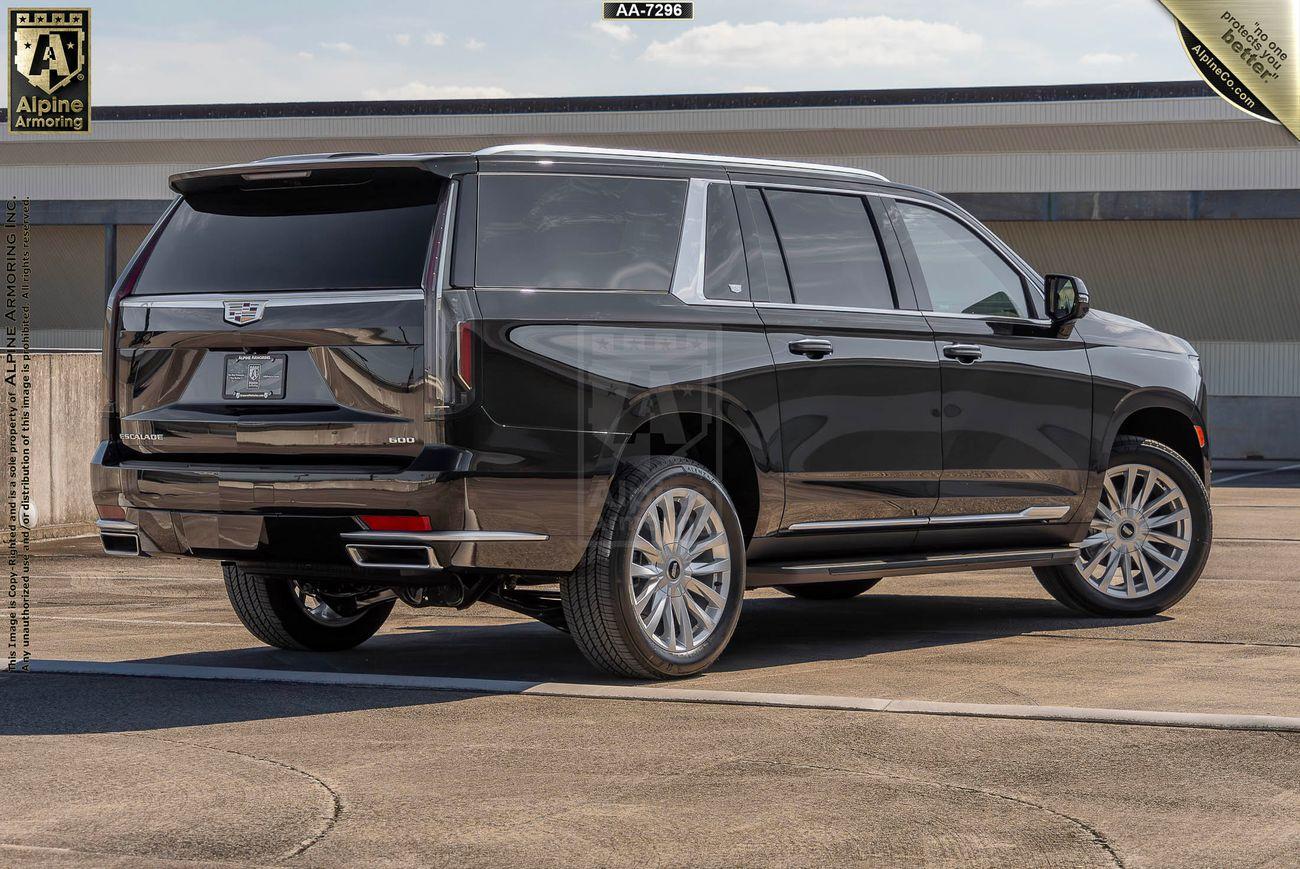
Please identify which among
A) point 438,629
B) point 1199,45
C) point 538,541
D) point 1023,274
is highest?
point 1199,45

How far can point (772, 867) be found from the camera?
4.67 meters

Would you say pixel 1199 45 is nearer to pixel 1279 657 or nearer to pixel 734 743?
pixel 1279 657

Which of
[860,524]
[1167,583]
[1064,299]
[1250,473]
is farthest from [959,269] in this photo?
[1250,473]

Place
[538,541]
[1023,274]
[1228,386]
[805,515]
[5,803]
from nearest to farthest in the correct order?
1. [5,803]
2. [538,541]
3. [805,515]
4. [1023,274]
5. [1228,386]

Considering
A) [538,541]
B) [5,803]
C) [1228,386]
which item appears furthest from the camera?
[1228,386]

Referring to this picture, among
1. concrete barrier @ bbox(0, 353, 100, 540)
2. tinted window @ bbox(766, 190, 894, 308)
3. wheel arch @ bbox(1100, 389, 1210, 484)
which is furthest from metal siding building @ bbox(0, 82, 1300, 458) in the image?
tinted window @ bbox(766, 190, 894, 308)

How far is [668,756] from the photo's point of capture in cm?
600

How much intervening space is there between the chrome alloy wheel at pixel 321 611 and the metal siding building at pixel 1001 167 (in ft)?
94.9

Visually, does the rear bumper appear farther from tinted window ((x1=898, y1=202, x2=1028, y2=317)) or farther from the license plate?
tinted window ((x1=898, y1=202, x2=1028, y2=317))

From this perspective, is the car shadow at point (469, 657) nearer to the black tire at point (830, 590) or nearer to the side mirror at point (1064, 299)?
the black tire at point (830, 590)

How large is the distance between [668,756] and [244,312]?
2.43 metres

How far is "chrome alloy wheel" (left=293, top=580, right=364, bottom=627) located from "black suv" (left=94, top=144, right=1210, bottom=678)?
1 cm

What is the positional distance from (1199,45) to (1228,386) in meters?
6.69

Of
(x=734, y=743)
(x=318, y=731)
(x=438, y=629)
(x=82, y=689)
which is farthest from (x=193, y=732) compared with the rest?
(x=438, y=629)
